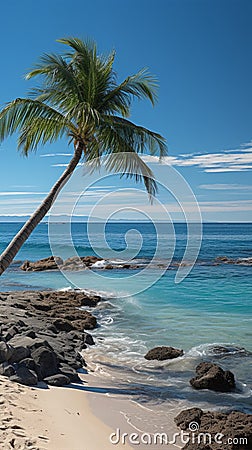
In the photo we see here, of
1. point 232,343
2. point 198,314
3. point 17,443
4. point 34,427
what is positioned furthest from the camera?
point 198,314

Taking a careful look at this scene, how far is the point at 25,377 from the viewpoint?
26.8ft

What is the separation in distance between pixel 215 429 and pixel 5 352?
3.64 metres

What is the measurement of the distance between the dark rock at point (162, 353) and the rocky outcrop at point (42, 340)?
64.2 inches

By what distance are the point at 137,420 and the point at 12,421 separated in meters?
2.03

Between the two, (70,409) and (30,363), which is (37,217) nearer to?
(30,363)

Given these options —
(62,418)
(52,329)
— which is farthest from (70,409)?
(52,329)

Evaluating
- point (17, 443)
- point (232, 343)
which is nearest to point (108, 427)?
point (17, 443)

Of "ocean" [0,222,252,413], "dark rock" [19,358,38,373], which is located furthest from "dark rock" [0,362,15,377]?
"ocean" [0,222,252,413]

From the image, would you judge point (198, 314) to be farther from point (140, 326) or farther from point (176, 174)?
point (176, 174)

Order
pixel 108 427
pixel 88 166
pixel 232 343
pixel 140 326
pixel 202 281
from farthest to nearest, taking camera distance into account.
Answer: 1. pixel 202 281
2. pixel 140 326
3. pixel 232 343
4. pixel 88 166
5. pixel 108 427

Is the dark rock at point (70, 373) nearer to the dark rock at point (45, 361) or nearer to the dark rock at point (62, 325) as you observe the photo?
the dark rock at point (45, 361)

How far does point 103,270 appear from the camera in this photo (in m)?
33.8

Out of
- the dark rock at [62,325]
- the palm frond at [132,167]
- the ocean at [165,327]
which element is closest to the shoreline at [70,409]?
the ocean at [165,327]

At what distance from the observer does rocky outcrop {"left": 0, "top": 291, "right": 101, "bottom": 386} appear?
27.8 feet
